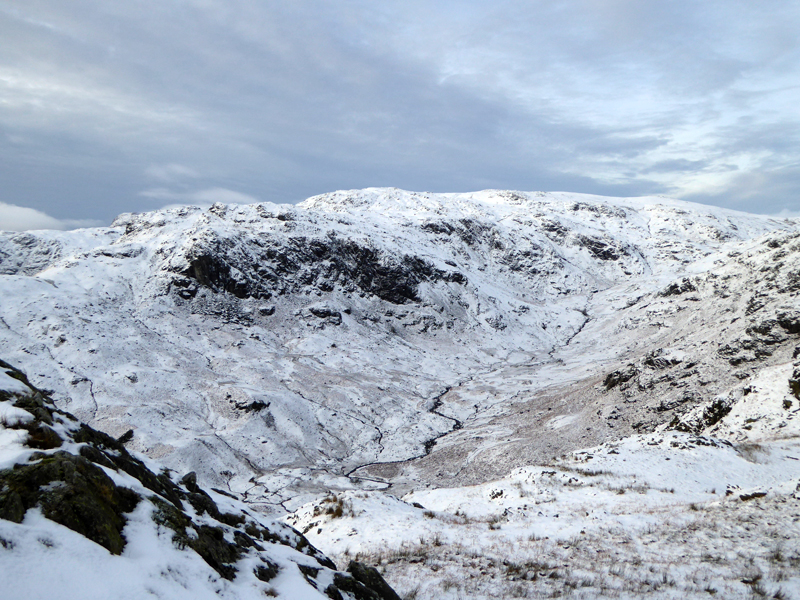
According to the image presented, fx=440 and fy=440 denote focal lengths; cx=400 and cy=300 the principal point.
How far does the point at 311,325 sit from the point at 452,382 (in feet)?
90.9

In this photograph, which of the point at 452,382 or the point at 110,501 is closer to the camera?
the point at 110,501

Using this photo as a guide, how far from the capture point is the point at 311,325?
264 feet

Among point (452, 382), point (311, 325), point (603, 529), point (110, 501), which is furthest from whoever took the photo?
point (311, 325)

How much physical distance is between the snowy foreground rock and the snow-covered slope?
0.42m

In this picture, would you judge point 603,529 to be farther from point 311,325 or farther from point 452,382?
point 311,325

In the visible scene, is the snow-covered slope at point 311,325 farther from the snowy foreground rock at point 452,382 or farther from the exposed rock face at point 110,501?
the exposed rock face at point 110,501

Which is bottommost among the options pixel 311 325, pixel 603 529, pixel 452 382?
pixel 452 382

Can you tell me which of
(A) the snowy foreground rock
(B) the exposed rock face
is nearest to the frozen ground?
(A) the snowy foreground rock

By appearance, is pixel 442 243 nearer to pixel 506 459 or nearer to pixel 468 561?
pixel 506 459

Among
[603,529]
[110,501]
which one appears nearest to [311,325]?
[603,529]

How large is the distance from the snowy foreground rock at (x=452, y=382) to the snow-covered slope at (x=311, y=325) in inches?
16.5

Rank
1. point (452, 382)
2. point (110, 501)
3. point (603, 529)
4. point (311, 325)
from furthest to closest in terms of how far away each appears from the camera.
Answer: point (311, 325) → point (452, 382) → point (603, 529) → point (110, 501)

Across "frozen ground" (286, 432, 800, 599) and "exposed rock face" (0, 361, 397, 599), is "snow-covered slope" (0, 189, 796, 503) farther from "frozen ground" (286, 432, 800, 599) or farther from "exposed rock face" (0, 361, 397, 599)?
"exposed rock face" (0, 361, 397, 599)

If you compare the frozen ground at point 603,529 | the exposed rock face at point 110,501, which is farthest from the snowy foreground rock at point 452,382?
the exposed rock face at point 110,501
